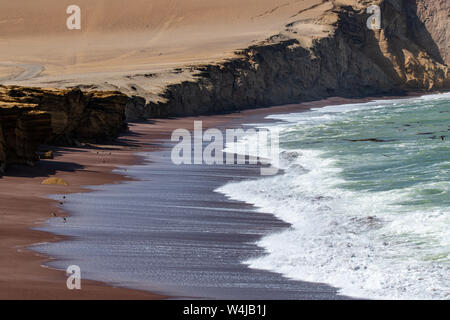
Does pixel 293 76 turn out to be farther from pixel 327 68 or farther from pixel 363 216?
pixel 363 216

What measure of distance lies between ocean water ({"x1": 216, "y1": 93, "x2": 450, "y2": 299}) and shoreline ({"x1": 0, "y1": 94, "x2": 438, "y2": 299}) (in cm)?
299

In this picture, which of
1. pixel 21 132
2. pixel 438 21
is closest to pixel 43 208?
pixel 21 132

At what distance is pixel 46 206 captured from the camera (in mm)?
14781

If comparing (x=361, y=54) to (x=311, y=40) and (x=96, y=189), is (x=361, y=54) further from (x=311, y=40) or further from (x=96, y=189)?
(x=96, y=189)

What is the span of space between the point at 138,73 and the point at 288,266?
46564 millimetres

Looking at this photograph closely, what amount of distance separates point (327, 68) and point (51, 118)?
5718 centimetres

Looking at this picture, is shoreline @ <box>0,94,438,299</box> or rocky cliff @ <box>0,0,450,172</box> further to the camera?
rocky cliff @ <box>0,0,450,172</box>

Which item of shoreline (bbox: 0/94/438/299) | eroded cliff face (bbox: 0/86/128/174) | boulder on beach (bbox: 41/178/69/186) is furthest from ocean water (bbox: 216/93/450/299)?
eroded cliff face (bbox: 0/86/128/174)

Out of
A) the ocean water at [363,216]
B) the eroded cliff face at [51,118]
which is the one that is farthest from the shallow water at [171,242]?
the eroded cliff face at [51,118]

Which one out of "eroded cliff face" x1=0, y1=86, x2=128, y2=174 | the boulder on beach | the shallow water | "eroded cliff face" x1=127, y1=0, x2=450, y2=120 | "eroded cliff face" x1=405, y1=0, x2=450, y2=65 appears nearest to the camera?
the shallow water

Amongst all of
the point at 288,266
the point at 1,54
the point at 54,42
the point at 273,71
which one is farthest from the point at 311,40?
the point at 288,266

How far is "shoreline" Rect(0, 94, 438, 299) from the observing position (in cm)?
893

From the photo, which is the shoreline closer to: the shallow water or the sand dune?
the shallow water

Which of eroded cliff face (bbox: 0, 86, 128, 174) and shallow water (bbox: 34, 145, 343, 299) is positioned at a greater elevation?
eroded cliff face (bbox: 0, 86, 128, 174)
